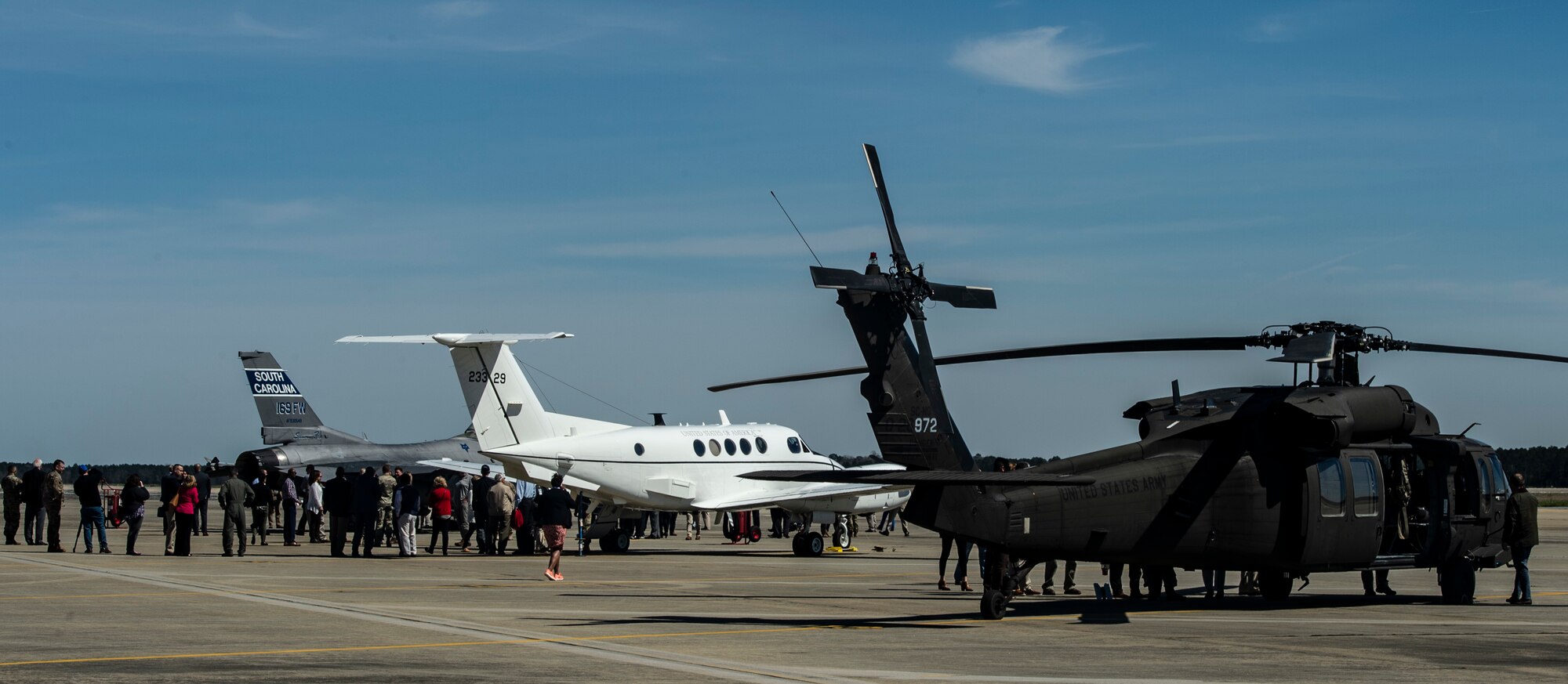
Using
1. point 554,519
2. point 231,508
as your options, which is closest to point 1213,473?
point 554,519

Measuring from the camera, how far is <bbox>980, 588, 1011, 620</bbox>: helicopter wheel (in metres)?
15.4

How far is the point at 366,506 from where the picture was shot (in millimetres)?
27484

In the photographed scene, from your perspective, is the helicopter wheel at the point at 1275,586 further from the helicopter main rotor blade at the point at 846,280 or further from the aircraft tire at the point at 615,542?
the aircraft tire at the point at 615,542

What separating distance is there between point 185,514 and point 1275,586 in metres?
19.1

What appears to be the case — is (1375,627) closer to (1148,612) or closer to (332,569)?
(1148,612)

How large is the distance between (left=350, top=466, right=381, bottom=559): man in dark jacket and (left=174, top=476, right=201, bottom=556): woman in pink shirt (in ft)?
9.35

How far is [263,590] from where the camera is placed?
19.1 m

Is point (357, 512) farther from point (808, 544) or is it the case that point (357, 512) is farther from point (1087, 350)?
point (1087, 350)

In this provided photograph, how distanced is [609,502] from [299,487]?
1364 centimetres

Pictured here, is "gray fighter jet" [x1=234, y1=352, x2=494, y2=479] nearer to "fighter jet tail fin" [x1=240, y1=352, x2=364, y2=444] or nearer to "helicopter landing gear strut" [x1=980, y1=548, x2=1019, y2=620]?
"fighter jet tail fin" [x1=240, y1=352, x2=364, y2=444]

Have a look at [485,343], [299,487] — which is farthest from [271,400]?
[485,343]

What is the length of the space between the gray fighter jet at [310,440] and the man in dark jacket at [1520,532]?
102ft

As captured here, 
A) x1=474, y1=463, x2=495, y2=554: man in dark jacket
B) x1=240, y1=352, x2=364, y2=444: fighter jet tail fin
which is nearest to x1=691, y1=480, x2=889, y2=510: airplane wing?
x1=474, y1=463, x2=495, y2=554: man in dark jacket

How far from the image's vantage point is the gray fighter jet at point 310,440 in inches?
1687
